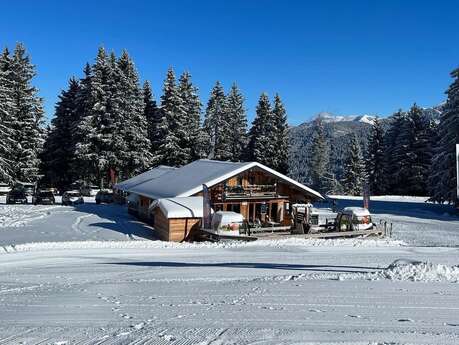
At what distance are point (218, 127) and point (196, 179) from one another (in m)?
32.7

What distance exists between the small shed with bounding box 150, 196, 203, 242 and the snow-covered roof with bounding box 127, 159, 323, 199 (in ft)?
6.32

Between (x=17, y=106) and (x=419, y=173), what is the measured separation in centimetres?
4766

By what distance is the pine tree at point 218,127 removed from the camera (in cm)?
6303

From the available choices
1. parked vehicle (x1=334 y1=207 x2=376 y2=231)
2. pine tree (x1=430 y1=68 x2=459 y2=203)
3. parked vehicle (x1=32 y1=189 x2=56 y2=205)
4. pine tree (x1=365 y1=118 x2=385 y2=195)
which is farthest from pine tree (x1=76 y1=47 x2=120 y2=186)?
pine tree (x1=365 y1=118 x2=385 y2=195)

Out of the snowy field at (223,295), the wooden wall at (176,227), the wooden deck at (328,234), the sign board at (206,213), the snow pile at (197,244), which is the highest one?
the sign board at (206,213)

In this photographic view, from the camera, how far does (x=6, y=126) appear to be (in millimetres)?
48562

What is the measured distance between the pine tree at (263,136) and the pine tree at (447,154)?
2082 centimetres

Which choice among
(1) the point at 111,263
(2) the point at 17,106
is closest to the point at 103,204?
(2) the point at 17,106

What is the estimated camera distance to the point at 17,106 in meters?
51.5

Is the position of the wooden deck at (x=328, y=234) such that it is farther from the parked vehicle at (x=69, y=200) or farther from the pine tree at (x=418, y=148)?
the pine tree at (x=418, y=148)

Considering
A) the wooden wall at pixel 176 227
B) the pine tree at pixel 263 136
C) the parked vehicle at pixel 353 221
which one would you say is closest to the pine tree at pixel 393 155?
the pine tree at pixel 263 136

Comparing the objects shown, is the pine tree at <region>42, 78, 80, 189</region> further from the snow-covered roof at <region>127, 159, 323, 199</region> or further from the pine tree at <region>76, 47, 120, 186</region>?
the snow-covered roof at <region>127, 159, 323, 199</region>

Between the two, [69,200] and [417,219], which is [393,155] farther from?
[69,200]

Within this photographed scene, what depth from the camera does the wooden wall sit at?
26578mm
